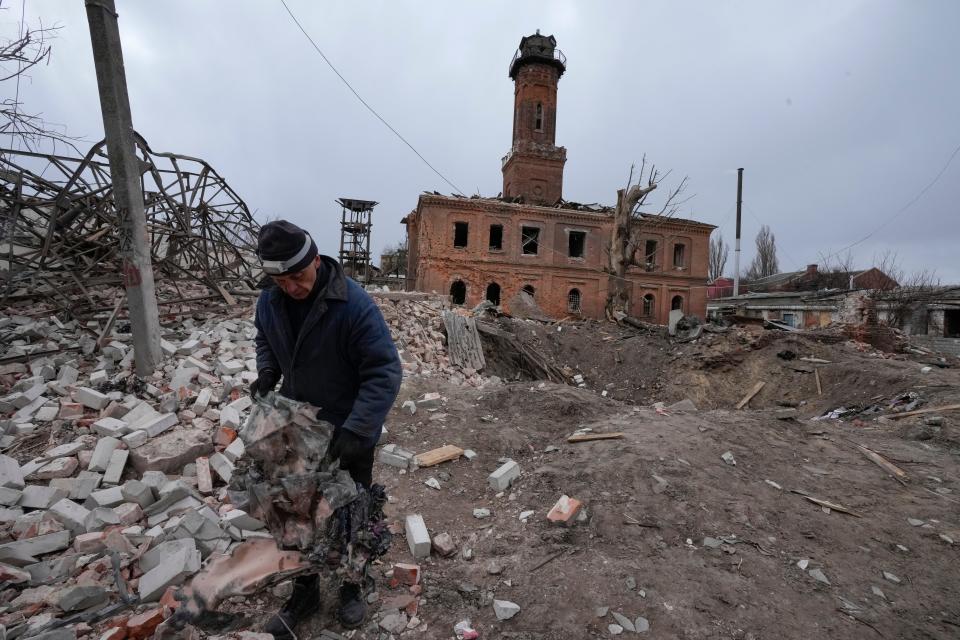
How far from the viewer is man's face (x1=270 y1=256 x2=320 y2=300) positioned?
2203mm

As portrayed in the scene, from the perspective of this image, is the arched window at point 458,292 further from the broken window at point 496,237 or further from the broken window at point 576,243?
the broken window at point 576,243

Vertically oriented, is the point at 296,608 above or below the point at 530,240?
below

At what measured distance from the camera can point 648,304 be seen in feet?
96.0

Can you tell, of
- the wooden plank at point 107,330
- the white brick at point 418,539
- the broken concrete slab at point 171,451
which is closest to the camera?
the white brick at point 418,539

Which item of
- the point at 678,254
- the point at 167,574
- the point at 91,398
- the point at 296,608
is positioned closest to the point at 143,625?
the point at 167,574

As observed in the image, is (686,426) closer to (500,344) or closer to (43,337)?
(500,344)

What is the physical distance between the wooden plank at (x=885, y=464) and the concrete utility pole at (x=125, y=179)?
8.24 metres

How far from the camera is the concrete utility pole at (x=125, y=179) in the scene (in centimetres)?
503

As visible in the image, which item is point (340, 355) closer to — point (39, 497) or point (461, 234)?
point (39, 497)

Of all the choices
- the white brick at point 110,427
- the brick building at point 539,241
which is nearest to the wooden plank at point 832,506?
the white brick at point 110,427

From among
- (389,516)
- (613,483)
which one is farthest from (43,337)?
(613,483)

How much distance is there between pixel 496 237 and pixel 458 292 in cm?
410

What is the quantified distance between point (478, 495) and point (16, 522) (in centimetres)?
346

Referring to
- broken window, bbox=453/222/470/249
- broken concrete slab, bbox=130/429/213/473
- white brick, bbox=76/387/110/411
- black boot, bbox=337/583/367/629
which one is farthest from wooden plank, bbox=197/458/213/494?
broken window, bbox=453/222/470/249
